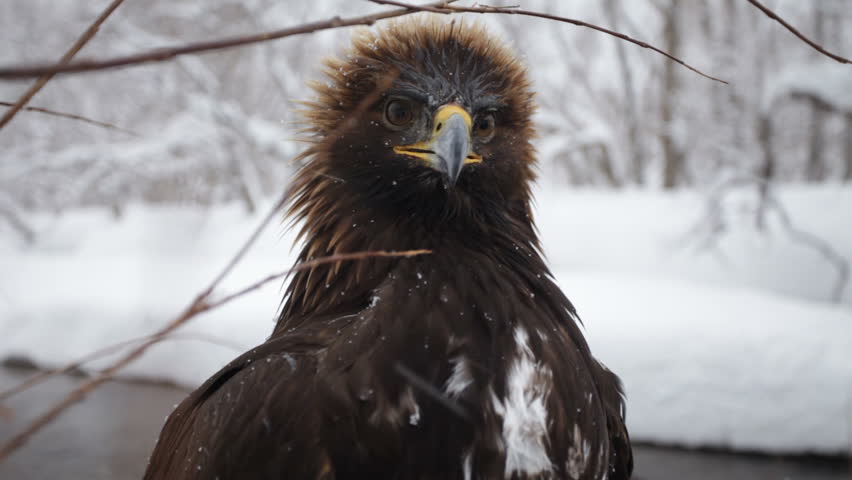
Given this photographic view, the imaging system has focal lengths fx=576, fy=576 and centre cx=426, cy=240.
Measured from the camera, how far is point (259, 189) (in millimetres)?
15539

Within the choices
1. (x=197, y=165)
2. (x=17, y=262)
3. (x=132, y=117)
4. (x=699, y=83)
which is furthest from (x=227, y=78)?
(x=699, y=83)

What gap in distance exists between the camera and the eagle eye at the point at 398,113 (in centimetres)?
166

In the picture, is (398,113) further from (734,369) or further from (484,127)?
(734,369)

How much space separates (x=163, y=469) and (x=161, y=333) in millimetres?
1282

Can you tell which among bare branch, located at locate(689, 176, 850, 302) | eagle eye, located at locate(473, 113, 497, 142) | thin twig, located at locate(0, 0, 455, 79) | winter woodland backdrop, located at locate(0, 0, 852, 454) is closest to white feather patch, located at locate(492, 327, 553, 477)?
eagle eye, located at locate(473, 113, 497, 142)

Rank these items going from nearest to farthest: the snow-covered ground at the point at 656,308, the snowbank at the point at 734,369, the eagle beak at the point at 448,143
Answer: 1. the eagle beak at the point at 448,143
2. the snowbank at the point at 734,369
3. the snow-covered ground at the point at 656,308

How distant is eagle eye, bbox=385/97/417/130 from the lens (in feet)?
5.45

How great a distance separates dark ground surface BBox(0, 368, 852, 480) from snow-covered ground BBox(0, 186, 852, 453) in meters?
0.23

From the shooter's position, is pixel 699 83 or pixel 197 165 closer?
pixel 197 165

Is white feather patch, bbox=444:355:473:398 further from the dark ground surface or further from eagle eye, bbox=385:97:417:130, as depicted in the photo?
the dark ground surface

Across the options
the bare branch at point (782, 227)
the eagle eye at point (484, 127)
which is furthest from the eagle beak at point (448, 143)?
the bare branch at point (782, 227)

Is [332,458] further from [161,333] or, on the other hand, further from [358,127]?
[358,127]

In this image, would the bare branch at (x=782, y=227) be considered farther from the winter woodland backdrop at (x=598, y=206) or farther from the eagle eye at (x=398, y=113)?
the eagle eye at (x=398, y=113)

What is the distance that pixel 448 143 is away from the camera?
4.91 ft
